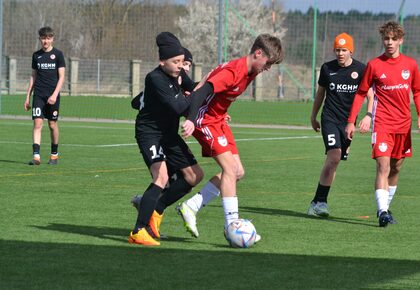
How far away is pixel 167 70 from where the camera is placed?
9.44 m

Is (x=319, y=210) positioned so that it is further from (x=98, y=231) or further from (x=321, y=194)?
(x=98, y=231)

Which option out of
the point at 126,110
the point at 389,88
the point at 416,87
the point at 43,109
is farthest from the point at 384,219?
the point at 126,110

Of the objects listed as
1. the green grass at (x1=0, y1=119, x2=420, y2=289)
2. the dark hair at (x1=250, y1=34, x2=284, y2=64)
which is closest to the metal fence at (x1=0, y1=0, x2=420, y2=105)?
the green grass at (x1=0, y1=119, x2=420, y2=289)

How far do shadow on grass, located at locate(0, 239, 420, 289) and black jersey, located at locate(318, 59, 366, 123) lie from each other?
3674 millimetres

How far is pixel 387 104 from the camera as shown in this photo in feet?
36.4

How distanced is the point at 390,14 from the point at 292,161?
18.8 metres

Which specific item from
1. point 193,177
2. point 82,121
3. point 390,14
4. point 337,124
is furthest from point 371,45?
point 193,177

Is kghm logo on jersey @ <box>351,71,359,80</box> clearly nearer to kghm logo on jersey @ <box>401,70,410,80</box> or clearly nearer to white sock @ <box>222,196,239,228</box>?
kghm logo on jersey @ <box>401,70,410,80</box>

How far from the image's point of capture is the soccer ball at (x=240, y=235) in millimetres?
9047

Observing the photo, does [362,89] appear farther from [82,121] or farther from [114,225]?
[82,121]

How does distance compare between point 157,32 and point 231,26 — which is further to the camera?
point 231,26

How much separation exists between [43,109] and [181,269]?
35.6 feet

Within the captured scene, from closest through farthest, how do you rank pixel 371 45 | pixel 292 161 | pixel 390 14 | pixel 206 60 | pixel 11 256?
pixel 11 256 → pixel 292 161 → pixel 390 14 → pixel 371 45 → pixel 206 60

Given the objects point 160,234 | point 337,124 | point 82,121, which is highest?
point 337,124
